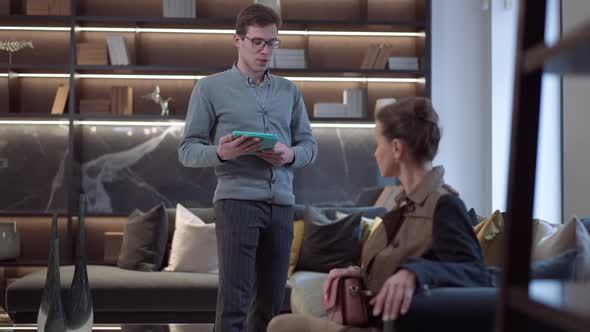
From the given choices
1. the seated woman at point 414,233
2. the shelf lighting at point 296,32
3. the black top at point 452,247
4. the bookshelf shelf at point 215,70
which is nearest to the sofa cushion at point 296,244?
the bookshelf shelf at point 215,70

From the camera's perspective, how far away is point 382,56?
6602 millimetres

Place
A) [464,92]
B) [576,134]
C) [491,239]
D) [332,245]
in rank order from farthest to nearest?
[464,92] → [576,134] → [332,245] → [491,239]

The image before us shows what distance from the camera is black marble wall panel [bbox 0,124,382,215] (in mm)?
6602

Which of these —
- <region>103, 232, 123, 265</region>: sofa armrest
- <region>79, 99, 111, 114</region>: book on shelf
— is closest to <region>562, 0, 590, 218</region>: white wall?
<region>103, 232, 123, 265</region>: sofa armrest

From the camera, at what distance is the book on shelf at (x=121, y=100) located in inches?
256

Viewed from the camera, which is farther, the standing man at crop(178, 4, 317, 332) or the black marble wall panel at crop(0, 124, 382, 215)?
the black marble wall panel at crop(0, 124, 382, 215)

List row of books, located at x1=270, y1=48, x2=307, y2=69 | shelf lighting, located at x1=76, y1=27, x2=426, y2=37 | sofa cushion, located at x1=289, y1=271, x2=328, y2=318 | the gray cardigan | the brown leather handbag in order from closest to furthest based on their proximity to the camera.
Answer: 1. the brown leather handbag
2. the gray cardigan
3. sofa cushion, located at x1=289, y1=271, x2=328, y2=318
4. row of books, located at x1=270, y1=48, x2=307, y2=69
5. shelf lighting, located at x1=76, y1=27, x2=426, y2=37

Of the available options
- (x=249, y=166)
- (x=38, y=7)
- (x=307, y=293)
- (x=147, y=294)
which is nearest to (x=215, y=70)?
(x=38, y=7)

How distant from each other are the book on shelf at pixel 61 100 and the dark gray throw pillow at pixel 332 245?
93.2 inches

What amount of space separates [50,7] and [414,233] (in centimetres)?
517

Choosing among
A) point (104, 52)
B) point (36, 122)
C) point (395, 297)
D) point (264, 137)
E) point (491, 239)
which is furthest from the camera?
point (36, 122)

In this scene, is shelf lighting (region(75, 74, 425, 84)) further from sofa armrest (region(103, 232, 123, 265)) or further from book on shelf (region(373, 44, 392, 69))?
sofa armrest (region(103, 232, 123, 265))

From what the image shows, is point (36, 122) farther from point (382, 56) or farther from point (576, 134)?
point (576, 134)

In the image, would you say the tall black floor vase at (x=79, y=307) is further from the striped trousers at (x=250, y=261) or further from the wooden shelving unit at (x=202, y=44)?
the wooden shelving unit at (x=202, y=44)
